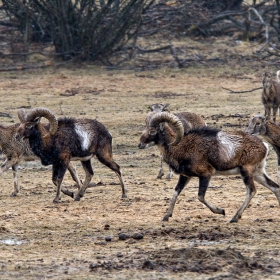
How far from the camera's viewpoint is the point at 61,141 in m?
12.3

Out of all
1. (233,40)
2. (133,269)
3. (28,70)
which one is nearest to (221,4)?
(233,40)

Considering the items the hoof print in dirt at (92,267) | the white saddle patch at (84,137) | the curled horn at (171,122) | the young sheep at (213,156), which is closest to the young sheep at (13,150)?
the white saddle patch at (84,137)

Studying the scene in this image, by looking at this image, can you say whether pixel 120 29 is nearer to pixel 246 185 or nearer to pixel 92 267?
pixel 246 185

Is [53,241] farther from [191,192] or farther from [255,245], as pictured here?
[191,192]

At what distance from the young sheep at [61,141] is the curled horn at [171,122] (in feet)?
5.30

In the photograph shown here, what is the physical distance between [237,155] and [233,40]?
19980 millimetres

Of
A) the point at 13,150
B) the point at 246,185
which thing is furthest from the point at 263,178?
the point at 13,150

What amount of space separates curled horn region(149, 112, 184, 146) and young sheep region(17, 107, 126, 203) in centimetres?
162

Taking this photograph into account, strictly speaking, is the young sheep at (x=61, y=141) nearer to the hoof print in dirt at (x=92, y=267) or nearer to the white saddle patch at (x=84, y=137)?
the white saddle patch at (x=84, y=137)

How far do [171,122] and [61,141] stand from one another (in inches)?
87.4

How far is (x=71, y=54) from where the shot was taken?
27.5 metres

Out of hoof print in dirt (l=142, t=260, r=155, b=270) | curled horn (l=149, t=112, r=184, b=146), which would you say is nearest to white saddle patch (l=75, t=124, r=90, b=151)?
curled horn (l=149, t=112, r=184, b=146)

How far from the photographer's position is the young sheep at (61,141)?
1223cm

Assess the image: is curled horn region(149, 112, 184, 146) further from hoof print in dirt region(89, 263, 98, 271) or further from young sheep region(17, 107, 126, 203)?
hoof print in dirt region(89, 263, 98, 271)
